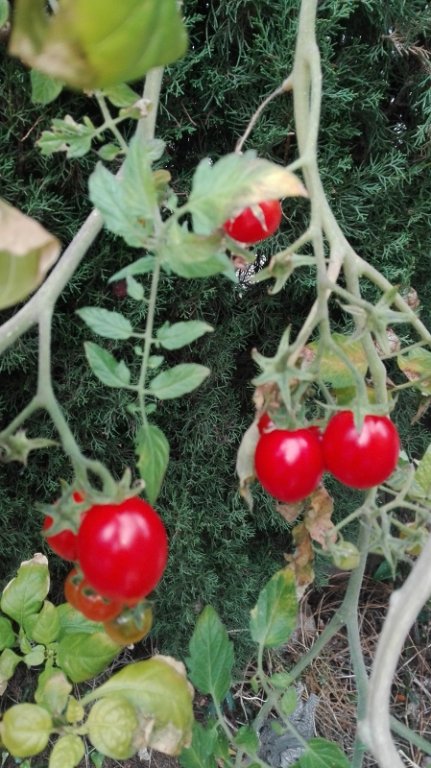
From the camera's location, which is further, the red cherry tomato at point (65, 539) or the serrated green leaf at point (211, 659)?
the serrated green leaf at point (211, 659)

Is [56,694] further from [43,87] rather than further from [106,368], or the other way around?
[43,87]

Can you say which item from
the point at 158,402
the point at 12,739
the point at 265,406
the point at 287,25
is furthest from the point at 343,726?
the point at 287,25

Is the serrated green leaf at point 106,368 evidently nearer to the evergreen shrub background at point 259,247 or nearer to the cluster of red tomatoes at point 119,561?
the cluster of red tomatoes at point 119,561

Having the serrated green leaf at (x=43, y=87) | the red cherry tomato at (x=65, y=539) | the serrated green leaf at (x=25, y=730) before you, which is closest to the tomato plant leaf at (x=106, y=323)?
the red cherry tomato at (x=65, y=539)

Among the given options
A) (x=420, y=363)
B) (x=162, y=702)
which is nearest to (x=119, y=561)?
(x=162, y=702)

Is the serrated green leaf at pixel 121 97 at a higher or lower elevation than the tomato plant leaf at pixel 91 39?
lower

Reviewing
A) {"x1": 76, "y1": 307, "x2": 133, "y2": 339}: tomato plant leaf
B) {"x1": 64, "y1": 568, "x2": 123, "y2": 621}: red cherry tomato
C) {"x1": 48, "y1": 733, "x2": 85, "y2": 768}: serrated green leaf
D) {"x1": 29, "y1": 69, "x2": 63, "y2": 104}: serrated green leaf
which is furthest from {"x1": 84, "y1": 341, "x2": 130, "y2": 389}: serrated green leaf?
{"x1": 48, "y1": 733, "x2": 85, "y2": 768}: serrated green leaf
